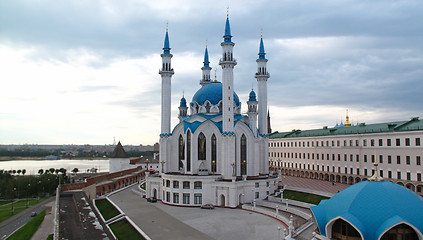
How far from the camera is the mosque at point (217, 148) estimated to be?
35.1m

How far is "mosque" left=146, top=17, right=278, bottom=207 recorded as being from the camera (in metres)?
35.1

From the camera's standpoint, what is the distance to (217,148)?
1475 inches

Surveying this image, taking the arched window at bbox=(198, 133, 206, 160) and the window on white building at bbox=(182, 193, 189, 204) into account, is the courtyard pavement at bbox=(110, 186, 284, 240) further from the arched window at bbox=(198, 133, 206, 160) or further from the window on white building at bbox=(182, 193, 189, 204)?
the arched window at bbox=(198, 133, 206, 160)

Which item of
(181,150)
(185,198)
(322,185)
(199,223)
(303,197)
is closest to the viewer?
(199,223)

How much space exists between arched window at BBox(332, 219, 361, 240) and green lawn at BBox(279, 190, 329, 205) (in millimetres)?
14684

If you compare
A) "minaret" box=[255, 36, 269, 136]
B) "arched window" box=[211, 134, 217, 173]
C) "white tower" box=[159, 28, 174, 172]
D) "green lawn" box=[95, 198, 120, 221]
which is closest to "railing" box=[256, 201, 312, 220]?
"arched window" box=[211, 134, 217, 173]

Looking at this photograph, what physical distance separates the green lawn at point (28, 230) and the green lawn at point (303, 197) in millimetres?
27018

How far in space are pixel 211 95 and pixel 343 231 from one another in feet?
93.2

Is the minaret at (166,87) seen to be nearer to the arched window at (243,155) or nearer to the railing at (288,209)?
the arched window at (243,155)

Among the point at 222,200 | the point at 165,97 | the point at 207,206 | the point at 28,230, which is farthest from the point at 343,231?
the point at 28,230

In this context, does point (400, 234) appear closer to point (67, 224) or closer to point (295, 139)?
point (67, 224)

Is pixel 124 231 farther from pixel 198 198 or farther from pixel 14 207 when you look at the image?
pixel 14 207

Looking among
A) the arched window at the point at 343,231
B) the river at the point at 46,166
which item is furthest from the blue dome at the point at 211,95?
the river at the point at 46,166

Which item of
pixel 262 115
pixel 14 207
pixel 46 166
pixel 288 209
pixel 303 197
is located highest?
pixel 262 115
